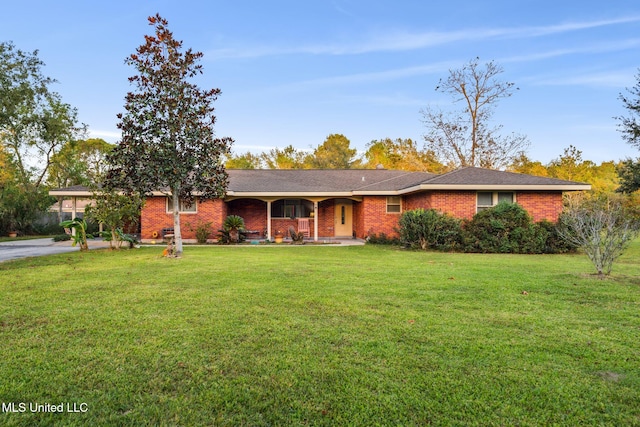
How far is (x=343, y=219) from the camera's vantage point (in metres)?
20.8

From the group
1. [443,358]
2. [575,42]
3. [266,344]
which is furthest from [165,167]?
[575,42]

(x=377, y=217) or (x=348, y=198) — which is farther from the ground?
(x=348, y=198)

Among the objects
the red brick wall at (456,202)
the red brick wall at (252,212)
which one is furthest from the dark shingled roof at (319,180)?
the red brick wall at (456,202)

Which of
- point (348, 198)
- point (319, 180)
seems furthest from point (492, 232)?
point (319, 180)

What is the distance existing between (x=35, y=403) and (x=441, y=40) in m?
20.1

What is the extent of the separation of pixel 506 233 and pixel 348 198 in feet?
26.9

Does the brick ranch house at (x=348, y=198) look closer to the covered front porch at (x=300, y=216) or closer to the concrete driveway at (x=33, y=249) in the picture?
the covered front porch at (x=300, y=216)

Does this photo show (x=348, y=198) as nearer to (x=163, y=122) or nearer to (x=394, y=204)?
(x=394, y=204)

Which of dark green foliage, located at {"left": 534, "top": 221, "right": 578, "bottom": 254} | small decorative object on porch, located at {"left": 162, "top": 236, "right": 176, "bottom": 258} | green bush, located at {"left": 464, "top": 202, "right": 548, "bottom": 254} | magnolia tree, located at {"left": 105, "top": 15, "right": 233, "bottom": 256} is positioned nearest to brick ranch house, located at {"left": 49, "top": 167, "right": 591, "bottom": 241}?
green bush, located at {"left": 464, "top": 202, "right": 548, "bottom": 254}

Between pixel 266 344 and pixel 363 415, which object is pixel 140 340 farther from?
pixel 363 415

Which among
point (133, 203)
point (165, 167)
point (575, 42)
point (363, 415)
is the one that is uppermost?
point (575, 42)

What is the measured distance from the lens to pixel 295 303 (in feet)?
17.5

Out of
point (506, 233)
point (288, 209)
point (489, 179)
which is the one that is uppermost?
point (489, 179)

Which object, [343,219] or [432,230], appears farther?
[343,219]
